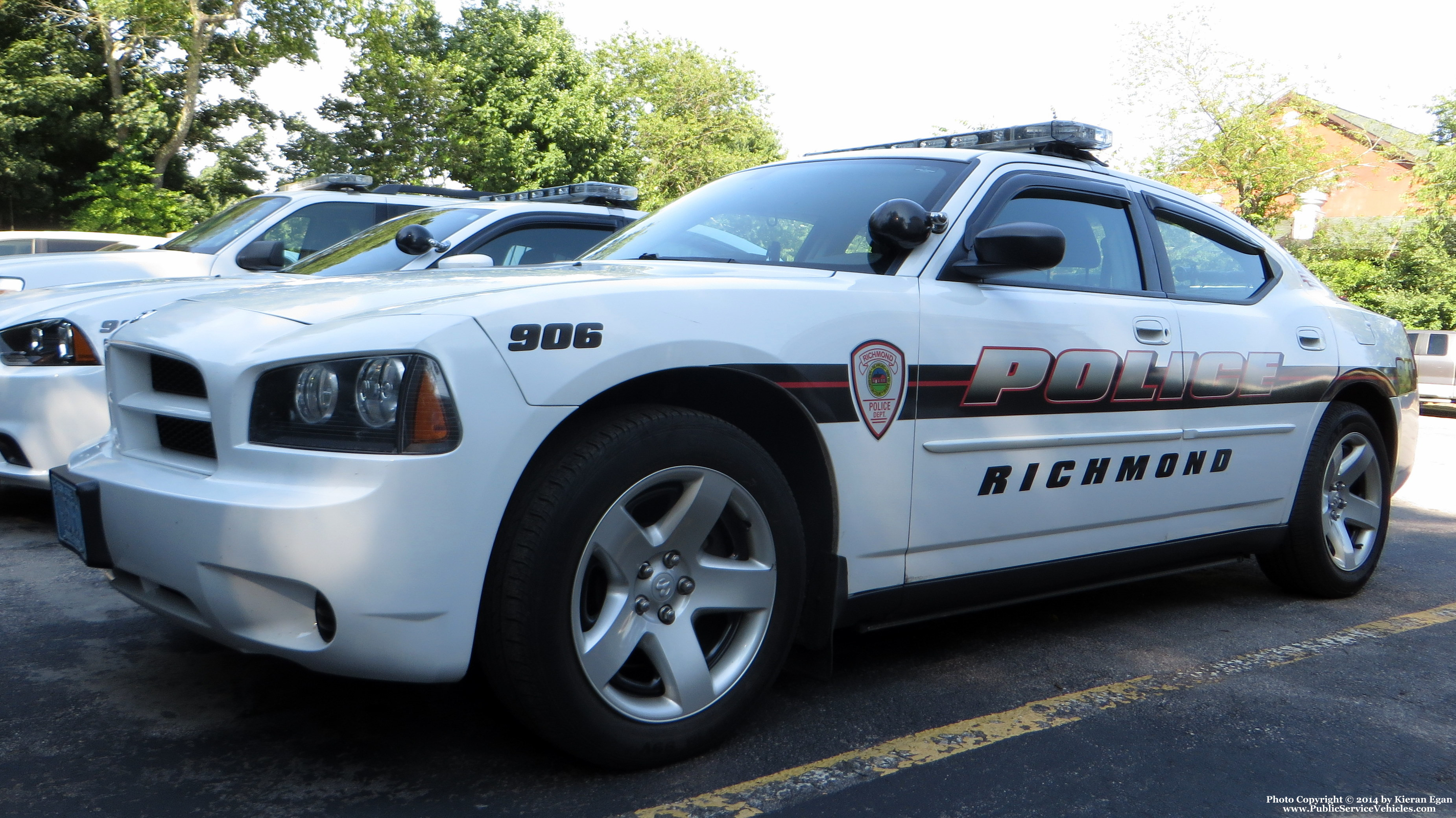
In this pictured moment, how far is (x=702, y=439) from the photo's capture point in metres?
2.46

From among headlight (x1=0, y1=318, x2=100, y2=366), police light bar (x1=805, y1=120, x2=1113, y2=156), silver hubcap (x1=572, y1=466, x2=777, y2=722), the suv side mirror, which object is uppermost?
police light bar (x1=805, y1=120, x2=1113, y2=156)

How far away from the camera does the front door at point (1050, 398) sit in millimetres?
2979

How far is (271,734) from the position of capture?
2645mm

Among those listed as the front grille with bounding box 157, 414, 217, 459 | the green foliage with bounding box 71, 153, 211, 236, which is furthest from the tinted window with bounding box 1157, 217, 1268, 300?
the green foliage with bounding box 71, 153, 211, 236

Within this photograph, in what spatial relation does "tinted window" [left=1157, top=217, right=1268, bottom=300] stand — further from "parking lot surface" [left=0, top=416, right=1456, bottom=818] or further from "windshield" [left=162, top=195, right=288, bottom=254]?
"windshield" [left=162, top=195, right=288, bottom=254]

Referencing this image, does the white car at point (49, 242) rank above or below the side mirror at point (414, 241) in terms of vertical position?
below

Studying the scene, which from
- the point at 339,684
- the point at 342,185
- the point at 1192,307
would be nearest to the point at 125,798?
the point at 339,684

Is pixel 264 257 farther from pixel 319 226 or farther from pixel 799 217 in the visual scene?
pixel 799 217

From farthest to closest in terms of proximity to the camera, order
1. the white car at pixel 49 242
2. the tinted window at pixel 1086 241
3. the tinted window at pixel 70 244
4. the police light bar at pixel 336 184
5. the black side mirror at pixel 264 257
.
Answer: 1. the tinted window at pixel 70 244
2. the white car at pixel 49 242
3. the police light bar at pixel 336 184
4. the black side mirror at pixel 264 257
5. the tinted window at pixel 1086 241

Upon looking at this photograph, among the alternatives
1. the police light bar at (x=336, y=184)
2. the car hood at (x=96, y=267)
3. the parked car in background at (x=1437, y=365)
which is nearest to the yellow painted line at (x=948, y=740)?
the car hood at (x=96, y=267)

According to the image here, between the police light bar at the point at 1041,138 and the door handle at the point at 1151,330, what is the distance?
741 millimetres

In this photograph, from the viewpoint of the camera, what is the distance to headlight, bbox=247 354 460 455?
83.3 inches

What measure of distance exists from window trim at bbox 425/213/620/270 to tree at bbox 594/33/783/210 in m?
28.3

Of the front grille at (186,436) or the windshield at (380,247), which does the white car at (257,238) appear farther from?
the front grille at (186,436)
